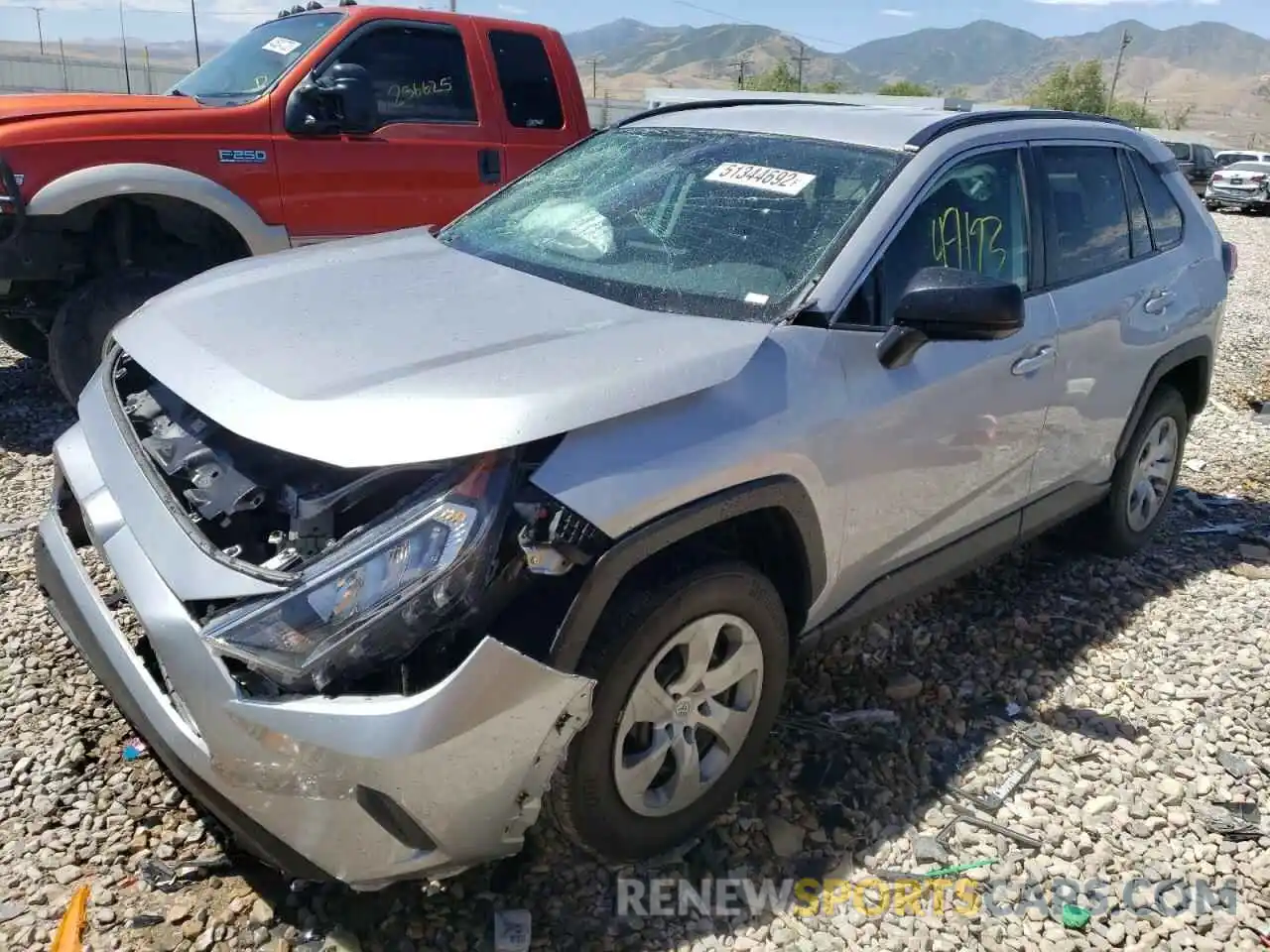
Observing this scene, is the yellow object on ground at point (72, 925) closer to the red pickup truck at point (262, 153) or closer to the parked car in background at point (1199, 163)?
the red pickup truck at point (262, 153)

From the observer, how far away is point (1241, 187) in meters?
25.8

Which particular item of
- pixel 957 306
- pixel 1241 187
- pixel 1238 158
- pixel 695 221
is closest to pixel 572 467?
pixel 957 306

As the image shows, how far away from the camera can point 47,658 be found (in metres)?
3.31

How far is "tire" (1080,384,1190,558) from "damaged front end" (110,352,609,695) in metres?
3.09

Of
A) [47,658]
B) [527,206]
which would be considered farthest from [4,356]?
[527,206]

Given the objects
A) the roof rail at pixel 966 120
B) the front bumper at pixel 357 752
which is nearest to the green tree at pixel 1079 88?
the roof rail at pixel 966 120

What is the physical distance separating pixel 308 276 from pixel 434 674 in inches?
56.5

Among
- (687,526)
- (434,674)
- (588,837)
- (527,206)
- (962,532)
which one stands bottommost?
(588,837)

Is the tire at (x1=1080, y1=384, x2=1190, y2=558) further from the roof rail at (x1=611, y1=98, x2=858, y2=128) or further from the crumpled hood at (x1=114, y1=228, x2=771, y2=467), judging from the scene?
the crumpled hood at (x1=114, y1=228, x2=771, y2=467)

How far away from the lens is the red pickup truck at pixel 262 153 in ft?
16.6

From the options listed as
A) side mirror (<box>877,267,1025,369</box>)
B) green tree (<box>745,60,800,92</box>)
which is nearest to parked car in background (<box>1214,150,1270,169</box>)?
side mirror (<box>877,267,1025,369</box>)

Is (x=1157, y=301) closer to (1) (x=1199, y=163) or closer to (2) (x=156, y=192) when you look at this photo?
(2) (x=156, y=192)

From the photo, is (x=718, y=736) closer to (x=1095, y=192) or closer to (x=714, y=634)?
(x=714, y=634)

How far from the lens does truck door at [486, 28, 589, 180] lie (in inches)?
254
